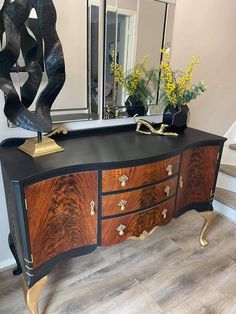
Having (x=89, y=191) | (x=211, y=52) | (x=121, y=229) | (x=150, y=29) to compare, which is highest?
(x=150, y=29)

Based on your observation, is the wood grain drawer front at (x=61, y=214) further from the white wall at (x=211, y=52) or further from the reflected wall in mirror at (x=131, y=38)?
the white wall at (x=211, y=52)

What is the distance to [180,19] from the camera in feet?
5.66

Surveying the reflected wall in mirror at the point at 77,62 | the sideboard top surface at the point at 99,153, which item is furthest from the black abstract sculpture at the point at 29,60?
the sideboard top surface at the point at 99,153

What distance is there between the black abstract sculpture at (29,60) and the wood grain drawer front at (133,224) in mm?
593

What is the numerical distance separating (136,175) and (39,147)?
49 centimetres

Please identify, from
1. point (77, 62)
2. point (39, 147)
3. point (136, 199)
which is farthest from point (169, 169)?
point (77, 62)

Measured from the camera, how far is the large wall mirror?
1335mm

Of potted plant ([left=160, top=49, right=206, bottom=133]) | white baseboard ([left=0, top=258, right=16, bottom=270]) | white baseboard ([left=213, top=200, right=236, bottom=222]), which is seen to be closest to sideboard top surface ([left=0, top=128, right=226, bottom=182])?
potted plant ([left=160, top=49, right=206, bottom=133])

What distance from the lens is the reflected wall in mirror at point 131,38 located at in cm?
147

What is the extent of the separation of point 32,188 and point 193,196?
1.10m

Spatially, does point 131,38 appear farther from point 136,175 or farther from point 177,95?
point 136,175

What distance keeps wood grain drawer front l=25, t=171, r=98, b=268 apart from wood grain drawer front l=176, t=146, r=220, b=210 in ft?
1.96

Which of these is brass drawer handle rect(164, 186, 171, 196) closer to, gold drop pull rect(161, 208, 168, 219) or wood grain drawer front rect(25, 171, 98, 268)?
gold drop pull rect(161, 208, 168, 219)

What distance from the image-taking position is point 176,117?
1.61m
